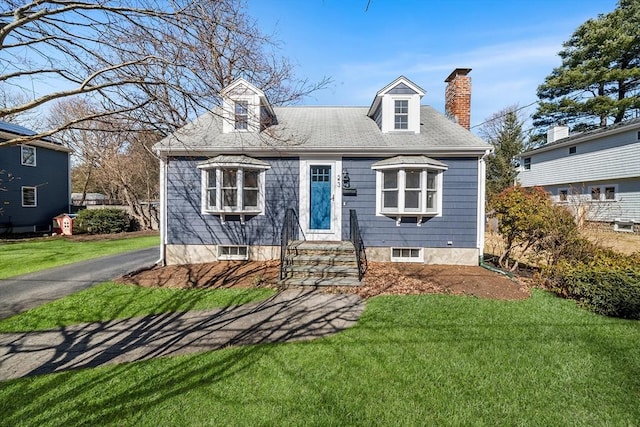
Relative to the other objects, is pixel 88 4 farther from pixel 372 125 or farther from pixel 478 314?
pixel 372 125

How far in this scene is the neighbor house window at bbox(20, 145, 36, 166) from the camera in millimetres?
16516

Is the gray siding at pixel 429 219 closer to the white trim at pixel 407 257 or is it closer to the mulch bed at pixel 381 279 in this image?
the white trim at pixel 407 257

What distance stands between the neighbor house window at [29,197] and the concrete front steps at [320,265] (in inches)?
753

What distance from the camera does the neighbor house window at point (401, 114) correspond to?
9.40 meters

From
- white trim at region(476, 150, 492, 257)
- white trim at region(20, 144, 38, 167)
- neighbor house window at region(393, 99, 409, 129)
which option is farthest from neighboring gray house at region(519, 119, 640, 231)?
white trim at region(20, 144, 38, 167)

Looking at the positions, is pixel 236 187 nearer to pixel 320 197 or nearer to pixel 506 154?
pixel 320 197

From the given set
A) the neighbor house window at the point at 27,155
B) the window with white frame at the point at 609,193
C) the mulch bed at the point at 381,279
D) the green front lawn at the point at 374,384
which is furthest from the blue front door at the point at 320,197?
the window with white frame at the point at 609,193

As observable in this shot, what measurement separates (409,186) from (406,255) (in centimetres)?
222

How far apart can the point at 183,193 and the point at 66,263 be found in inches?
186

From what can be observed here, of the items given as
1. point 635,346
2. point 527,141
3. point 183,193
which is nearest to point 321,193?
point 183,193

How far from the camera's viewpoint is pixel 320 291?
623 cm

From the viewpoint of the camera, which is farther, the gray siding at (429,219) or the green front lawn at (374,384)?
the gray siding at (429,219)

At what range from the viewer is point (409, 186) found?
27.8ft

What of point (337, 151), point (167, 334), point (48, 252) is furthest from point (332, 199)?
point (48, 252)
